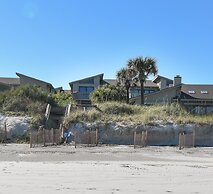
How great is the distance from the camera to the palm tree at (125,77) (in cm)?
5616

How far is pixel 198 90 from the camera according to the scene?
7275 centimetres

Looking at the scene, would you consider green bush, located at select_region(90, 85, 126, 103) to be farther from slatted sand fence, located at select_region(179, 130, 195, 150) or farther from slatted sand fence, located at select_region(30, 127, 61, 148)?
slatted sand fence, located at select_region(179, 130, 195, 150)

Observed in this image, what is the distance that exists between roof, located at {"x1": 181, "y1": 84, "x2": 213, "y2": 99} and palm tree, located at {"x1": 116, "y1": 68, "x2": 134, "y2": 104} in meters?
14.4

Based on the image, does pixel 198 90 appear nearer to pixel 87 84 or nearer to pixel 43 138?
pixel 87 84

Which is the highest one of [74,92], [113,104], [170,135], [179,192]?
[74,92]

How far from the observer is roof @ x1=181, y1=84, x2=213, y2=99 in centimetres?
7038

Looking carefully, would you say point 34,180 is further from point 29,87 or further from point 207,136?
point 29,87

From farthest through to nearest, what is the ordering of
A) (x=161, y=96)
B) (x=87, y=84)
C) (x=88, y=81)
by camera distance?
(x=88, y=81)
(x=87, y=84)
(x=161, y=96)

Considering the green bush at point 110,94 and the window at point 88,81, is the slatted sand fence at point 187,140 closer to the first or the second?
the green bush at point 110,94

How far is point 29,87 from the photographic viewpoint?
4419 centimetres

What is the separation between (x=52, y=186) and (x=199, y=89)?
63.2 m

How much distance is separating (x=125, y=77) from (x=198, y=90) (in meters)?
19.6

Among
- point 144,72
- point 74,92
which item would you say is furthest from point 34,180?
point 74,92

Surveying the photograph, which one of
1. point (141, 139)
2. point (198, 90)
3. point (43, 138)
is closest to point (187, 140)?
point (141, 139)
